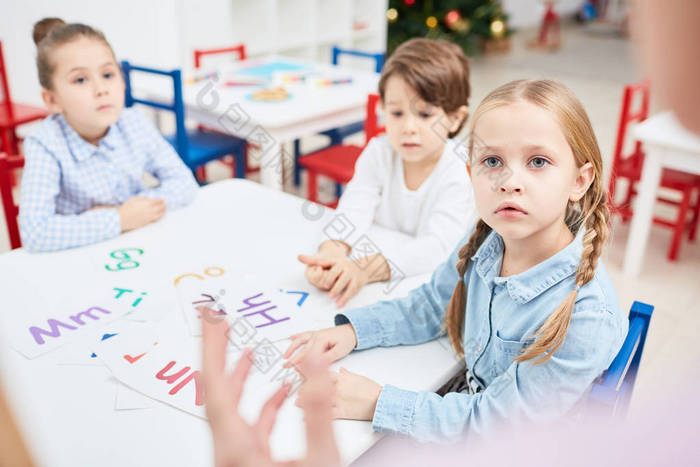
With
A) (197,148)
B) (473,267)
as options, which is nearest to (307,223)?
(473,267)

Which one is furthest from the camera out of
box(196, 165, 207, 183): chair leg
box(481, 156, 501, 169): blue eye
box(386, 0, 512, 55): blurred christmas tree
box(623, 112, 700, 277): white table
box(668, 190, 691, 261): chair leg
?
box(386, 0, 512, 55): blurred christmas tree

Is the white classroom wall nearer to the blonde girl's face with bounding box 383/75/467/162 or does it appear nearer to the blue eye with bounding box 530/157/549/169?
the blonde girl's face with bounding box 383/75/467/162

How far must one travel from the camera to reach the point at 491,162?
81cm

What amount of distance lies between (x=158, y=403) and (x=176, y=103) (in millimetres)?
1681

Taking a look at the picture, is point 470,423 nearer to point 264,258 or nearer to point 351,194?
point 264,258

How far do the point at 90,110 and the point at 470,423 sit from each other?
1.16 meters

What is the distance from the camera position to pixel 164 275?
3.59ft

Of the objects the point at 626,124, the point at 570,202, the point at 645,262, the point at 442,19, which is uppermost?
the point at 442,19

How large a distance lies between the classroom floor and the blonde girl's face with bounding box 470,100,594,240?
0.12 metres

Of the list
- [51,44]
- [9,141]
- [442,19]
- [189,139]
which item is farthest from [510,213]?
[442,19]

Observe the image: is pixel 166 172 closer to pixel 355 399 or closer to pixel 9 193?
pixel 9 193

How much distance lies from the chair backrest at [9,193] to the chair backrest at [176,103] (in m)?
0.87

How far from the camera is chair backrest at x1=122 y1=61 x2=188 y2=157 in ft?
7.14

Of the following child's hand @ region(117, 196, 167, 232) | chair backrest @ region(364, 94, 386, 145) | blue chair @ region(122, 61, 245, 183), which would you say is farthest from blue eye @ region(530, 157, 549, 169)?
blue chair @ region(122, 61, 245, 183)
